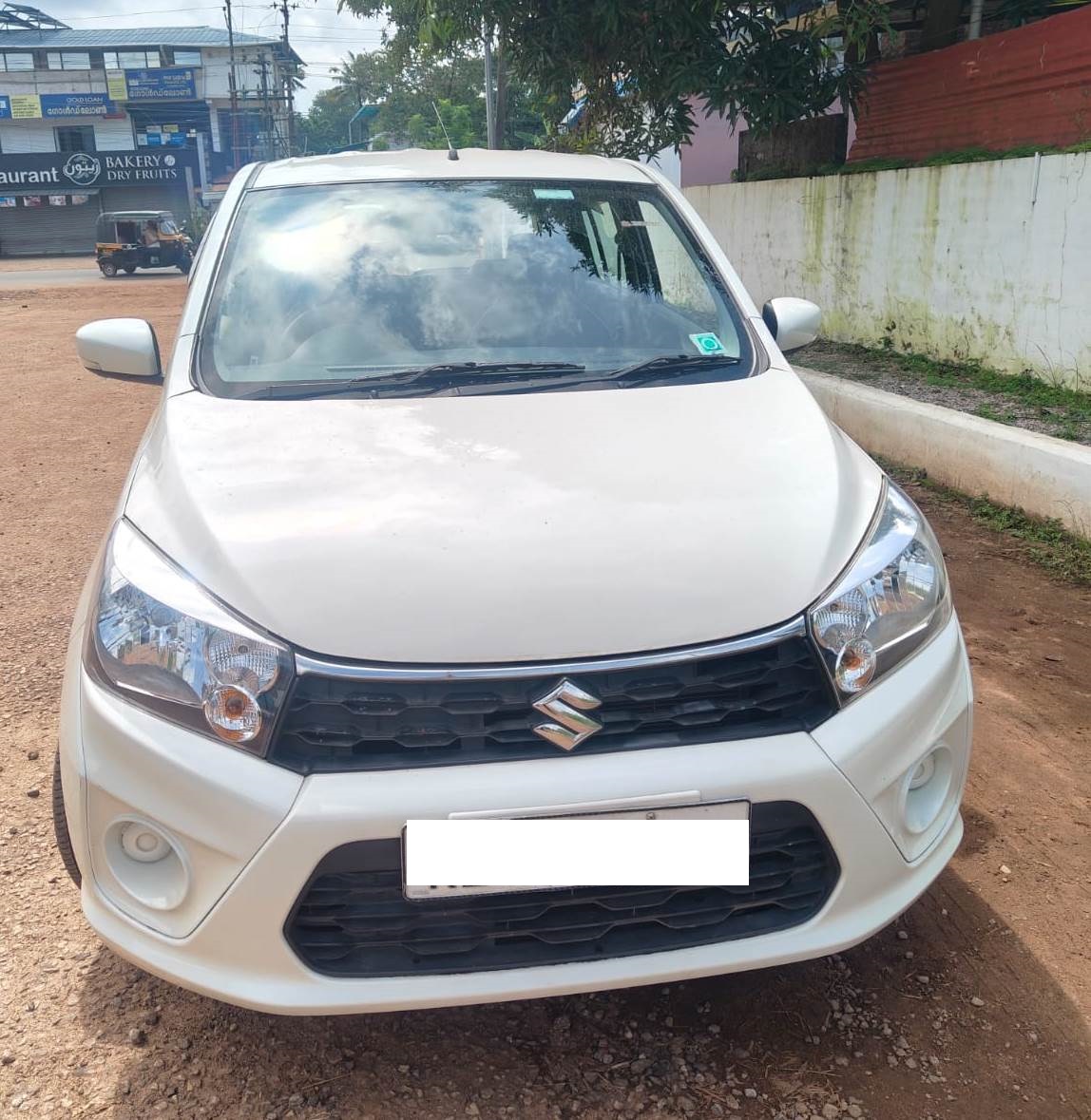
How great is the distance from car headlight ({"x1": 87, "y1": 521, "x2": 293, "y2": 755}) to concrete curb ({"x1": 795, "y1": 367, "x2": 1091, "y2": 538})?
3929 mm

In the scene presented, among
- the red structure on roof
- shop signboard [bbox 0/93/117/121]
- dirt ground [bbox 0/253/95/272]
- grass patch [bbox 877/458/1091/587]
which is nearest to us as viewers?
grass patch [bbox 877/458/1091/587]

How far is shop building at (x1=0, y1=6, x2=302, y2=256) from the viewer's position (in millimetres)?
48031

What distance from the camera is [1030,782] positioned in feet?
9.68

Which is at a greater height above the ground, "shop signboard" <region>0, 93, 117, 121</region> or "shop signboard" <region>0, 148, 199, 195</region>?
"shop signboard" <region>0, 93, 117, 121</region>

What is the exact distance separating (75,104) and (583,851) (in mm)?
61599

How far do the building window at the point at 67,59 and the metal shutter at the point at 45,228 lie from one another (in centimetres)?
1303

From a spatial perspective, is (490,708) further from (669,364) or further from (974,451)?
(974,451)

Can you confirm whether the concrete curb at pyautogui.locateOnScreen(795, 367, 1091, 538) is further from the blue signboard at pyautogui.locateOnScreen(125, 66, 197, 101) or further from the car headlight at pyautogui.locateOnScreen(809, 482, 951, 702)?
the blue signboard at pyautogui.locateOnScreen(125, 66, 197, 101)

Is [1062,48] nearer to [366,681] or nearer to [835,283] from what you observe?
[835,283]

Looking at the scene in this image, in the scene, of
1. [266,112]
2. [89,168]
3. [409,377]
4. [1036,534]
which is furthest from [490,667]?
[266,112]

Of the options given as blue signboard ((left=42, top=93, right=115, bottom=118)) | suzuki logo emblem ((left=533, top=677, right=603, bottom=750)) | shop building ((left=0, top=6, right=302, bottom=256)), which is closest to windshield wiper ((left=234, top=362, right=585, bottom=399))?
suzuki logo emblem ((left=533, top=677, right=603, bottom=750))

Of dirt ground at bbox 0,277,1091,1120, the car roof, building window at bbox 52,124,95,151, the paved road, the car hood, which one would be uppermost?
building window at bbox 52,124,95,151


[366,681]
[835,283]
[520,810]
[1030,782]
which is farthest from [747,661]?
[835,283]

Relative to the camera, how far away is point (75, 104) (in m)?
53.8
